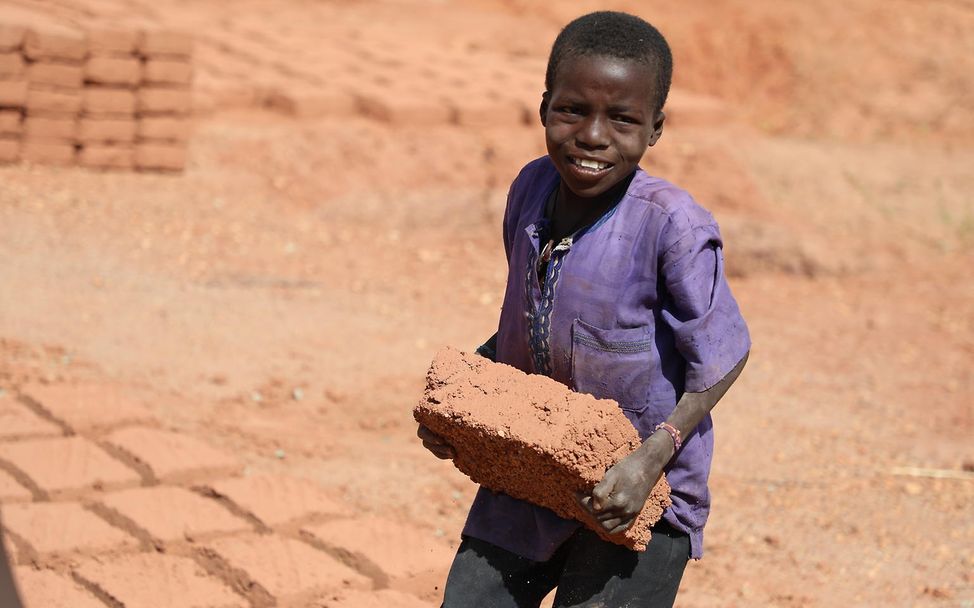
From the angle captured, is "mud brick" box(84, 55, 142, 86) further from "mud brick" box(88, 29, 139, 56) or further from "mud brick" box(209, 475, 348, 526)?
"mud brick" box(209, 475, 348, 526)

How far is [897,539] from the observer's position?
4398 millimetres

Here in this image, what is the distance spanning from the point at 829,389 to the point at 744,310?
130cm

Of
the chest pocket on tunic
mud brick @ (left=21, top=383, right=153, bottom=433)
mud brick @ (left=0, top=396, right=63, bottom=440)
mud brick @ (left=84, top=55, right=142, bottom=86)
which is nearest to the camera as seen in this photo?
the chest pocket on tunic

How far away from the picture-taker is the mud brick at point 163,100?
25.7 ft

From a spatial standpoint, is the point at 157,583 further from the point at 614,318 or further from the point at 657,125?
the point at 657,125

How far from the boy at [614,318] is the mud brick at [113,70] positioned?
575cm

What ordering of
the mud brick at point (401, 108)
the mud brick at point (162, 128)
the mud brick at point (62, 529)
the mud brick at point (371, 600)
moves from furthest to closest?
the mud brick at point (401, 108) → the mud brick at point (162, 128) → the mud brick at point (62, 529) → the mud brick at point (371, 600)

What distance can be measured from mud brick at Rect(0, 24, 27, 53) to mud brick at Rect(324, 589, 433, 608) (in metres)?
5.14

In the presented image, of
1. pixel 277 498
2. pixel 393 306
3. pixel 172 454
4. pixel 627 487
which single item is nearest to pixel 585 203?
pixel 627 487

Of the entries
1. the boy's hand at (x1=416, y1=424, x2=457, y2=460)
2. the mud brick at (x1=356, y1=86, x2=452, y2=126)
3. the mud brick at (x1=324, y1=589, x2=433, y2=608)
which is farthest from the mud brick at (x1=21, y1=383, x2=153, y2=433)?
the mud brick at (x1=356, y1=86, x2=452, y2=126)

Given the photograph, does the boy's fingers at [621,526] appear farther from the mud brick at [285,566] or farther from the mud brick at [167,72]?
the mud brick at [167,72]

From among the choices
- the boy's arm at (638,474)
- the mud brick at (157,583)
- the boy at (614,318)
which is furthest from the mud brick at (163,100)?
the boy's arm at (638,474)

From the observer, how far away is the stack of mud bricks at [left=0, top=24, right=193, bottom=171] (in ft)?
24.7

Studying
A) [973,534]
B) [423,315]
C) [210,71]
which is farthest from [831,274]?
[210,71]
